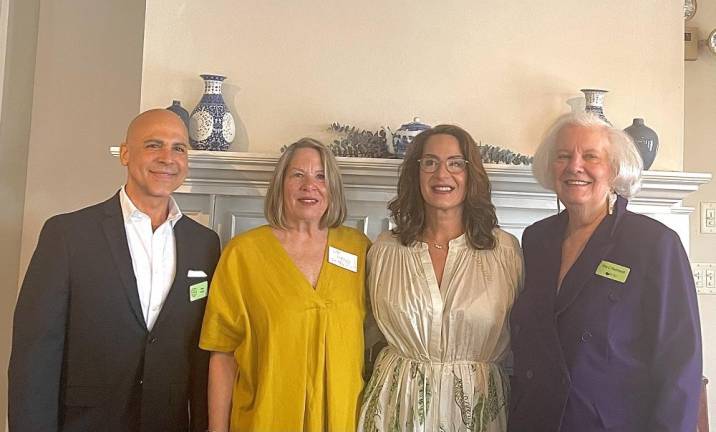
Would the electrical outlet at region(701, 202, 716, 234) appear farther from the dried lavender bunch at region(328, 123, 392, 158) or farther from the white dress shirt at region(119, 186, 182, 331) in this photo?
the white dress shirt at region(119, 186, 182, 331)

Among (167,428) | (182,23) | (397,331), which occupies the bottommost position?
(167,428)

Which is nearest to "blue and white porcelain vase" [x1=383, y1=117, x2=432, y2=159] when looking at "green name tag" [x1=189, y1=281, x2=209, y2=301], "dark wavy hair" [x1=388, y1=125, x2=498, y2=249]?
"dark wavy hair" [x1=388, y1=125, x2=498, y2=249]

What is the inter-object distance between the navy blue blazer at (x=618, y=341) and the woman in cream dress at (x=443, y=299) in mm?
135

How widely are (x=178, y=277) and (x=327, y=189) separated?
0.53 m

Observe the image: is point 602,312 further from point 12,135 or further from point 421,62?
point 12,135

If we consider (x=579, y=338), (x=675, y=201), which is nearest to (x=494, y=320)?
(x=579, y=338)

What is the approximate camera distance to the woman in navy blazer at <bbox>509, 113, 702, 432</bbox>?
1.59 m

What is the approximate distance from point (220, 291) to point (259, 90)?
1080 millimetres

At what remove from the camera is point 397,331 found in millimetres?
1933

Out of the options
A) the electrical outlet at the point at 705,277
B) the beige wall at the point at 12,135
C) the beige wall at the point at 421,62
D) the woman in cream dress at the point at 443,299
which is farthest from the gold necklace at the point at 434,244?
the beige wall at the point at 12,135

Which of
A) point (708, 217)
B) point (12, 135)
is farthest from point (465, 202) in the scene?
point (12, 135)

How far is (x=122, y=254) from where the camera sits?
6.13 feet

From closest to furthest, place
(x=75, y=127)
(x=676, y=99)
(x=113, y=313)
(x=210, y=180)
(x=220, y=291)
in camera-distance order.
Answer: (x=113, y=313)
(x=220, y=291)
(x=210, y=180)
(x=676, y=99)
(x=75, y=127)

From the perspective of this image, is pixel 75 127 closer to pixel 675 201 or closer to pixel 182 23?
pixel 182 23
